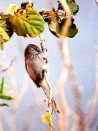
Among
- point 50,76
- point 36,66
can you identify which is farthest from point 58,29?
point 50,76

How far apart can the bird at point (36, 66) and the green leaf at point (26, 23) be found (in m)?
0.27

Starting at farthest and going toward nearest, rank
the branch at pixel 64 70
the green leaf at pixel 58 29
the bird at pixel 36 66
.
A: the bird at pixel 36 66 < the green leaf at pixel 58 29 < the branch at pixel 64 70

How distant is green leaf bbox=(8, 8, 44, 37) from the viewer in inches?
24.0

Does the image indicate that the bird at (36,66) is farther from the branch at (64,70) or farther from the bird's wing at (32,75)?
the branch at (64,70)

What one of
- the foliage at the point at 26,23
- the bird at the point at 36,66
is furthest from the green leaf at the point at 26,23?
the bird at the point at 36,66

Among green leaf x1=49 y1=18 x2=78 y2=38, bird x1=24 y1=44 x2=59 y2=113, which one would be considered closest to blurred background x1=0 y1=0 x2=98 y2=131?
bird x1=24 y1=44 x2=59 y2=113

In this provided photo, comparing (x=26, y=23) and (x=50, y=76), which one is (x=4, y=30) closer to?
(x=26, y=23)

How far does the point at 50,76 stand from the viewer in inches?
44.1

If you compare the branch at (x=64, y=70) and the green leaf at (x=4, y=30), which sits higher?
the green leaf at (x=4, y=30)

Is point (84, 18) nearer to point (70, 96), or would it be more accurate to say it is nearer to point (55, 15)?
point (70, 96)

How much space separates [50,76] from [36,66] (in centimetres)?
24

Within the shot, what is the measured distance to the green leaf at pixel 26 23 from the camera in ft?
2.00

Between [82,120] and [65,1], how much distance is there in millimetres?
337

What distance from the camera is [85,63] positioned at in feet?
4.00
